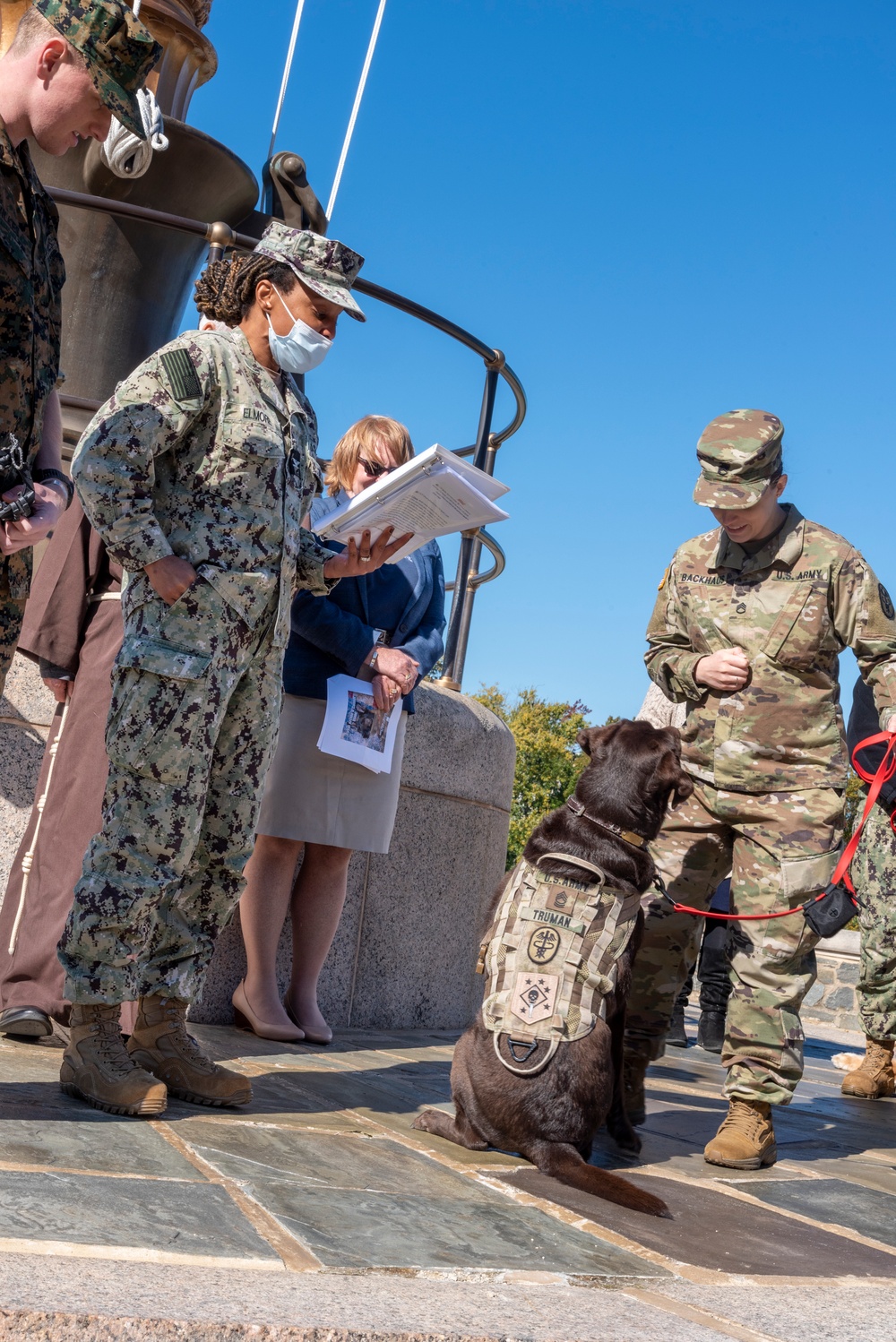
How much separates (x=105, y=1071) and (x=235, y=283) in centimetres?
211

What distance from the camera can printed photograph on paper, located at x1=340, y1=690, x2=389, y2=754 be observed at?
4426 mm

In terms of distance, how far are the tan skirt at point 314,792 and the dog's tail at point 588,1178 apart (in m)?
1.61

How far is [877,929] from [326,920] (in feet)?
9.90

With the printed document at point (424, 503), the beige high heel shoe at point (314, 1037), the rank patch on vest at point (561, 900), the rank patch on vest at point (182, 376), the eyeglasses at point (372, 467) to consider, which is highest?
the eyeglasses at point (372, 467)

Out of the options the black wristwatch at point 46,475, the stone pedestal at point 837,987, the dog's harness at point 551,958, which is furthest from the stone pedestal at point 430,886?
the stone pedestal at point 837,987

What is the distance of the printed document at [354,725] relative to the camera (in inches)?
173

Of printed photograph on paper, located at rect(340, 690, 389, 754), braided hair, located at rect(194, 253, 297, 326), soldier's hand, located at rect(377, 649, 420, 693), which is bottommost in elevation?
printed photograph on paper, located at rect(340, 690, 389, 754)

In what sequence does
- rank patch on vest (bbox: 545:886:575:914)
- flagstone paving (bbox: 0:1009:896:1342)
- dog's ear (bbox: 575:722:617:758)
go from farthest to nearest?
dog's ear (bbox: 575:722:617:758)
rank patch on vest (bbox: 545:886:575:914)
flagstone paving (bbox: 0:1009:896:1342)

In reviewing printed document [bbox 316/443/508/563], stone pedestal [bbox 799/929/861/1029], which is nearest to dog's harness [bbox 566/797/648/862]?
printed document [bbox 316/443/508/563]

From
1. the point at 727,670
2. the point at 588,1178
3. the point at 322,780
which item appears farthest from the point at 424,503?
the point at 588,1178

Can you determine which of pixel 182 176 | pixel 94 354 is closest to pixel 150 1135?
pixel 94 354

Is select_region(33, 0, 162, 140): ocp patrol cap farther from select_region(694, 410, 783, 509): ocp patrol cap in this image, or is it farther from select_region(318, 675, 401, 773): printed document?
select_region(318, 675, 401, 773): printed document

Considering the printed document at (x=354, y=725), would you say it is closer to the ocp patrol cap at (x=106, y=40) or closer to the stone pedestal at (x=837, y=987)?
the ocp patrol cap at (x=106, y=40)

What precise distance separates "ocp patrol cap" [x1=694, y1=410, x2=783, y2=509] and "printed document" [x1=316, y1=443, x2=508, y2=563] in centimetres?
83
